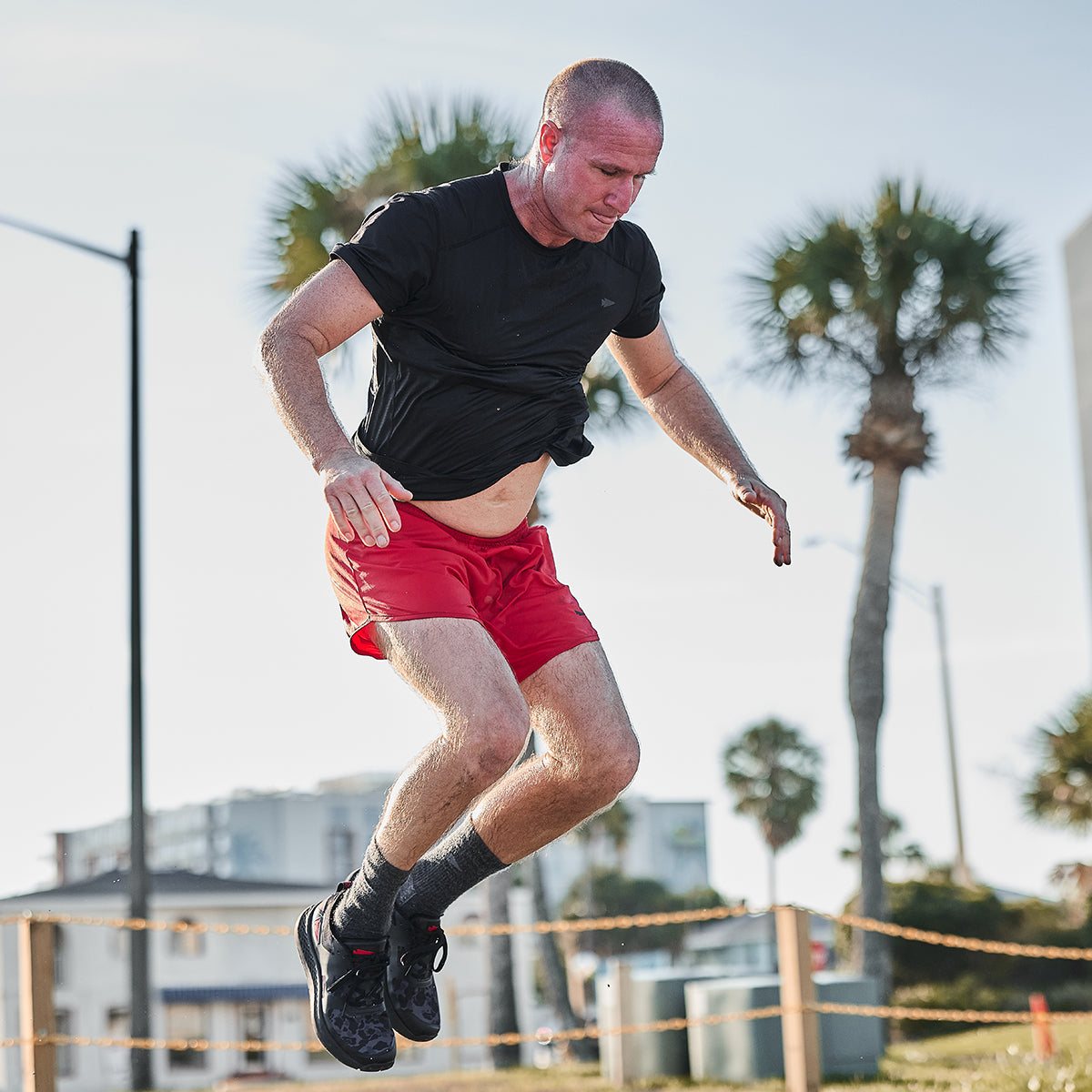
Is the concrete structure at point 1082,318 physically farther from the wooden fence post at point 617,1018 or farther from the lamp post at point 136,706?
the lamp post at point 136,706

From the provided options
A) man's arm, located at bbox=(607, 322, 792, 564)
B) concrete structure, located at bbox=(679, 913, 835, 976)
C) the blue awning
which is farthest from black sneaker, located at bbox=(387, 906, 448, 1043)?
the blue awning

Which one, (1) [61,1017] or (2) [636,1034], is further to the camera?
(1) [61,1017]

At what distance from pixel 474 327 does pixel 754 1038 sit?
8.32 m

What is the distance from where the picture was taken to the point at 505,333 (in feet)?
11.2

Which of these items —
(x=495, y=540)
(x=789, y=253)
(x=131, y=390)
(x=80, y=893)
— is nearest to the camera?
(x=495, y=540)

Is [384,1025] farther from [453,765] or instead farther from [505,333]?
[505,333]

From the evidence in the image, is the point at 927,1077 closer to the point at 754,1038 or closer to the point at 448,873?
the point at 754,1038

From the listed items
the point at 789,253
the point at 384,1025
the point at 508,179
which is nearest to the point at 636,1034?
the point at 384,1025

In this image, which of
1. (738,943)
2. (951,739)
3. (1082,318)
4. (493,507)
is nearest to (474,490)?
(493,507)

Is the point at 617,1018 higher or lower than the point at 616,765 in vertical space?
lower

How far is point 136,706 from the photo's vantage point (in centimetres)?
1202

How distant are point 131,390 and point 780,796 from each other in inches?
1404

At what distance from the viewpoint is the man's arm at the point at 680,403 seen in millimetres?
3758

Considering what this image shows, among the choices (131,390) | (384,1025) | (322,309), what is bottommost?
(384,1025)
